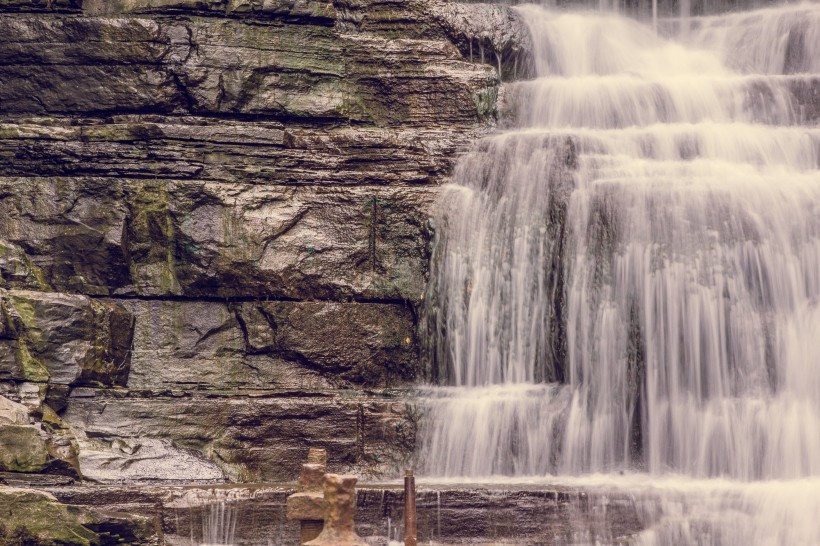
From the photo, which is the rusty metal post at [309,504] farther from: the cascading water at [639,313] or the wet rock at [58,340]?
the wet rock at [58,340]

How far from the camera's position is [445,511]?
10562 millimetres

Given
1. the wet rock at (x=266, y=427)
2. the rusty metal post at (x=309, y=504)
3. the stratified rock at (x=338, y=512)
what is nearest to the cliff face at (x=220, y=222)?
the wet rock at (x=266, y=427)

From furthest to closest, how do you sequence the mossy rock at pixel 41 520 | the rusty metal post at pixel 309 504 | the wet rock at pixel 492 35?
the wet rock at pixel 492 35 < the mossy rock at pixel 41 520 < the rusty metal post at pixel 309 504

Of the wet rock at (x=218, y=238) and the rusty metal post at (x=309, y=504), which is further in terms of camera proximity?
the wet rock at (x=218, y=238)

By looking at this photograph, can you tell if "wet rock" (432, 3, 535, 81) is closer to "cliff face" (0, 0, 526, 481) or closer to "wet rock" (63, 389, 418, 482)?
"cliff face" (0, 0, 526, 481)

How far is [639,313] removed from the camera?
12.4 m

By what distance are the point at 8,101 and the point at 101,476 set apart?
18.4ft

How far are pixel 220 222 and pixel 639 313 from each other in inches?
188

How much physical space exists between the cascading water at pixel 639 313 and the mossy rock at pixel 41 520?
13.0 ft

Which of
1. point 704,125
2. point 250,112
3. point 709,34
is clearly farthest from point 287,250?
point 709,34

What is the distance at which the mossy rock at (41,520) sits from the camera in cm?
952

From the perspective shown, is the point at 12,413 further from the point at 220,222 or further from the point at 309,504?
the point at 309,504

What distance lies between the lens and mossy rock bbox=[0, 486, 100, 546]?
31.2 feet

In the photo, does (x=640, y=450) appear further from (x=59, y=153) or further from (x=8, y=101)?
(x=8, y=101)
